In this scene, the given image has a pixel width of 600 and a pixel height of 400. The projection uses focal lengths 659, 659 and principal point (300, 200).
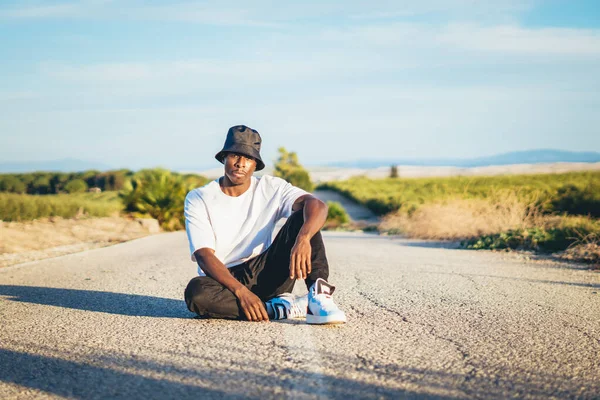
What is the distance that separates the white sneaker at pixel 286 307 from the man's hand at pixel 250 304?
18 cm

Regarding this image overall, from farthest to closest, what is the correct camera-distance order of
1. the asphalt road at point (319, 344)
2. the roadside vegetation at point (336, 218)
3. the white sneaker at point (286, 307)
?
the roadside vegetation at point (336, 218)
the white sneaker at point (286, 307)
the asphalt road at point (319, 344)

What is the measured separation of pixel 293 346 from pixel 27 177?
26.2 metres

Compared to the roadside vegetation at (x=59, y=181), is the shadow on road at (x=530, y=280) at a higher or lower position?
lower

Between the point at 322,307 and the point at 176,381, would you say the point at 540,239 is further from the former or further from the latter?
the point at 176,381

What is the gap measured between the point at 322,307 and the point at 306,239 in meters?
0.52

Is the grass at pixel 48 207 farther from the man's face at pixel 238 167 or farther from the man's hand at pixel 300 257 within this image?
the man's hand at pixel 300 257

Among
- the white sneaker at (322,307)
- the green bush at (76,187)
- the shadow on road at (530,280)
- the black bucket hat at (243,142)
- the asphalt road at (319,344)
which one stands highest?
the black bucket hat at (243,142)

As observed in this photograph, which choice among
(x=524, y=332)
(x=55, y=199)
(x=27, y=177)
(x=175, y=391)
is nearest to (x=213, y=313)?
(x=175, y=391)

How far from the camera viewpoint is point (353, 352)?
417 cm

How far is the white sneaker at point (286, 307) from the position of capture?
5.29m

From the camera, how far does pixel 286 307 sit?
5293mm

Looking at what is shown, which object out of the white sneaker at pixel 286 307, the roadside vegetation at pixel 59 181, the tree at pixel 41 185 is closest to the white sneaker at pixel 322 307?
the white sneaker at pixel 286 307

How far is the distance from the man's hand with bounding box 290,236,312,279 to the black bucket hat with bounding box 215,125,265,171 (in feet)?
2.43

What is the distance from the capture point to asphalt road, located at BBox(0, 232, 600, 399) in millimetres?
3479
